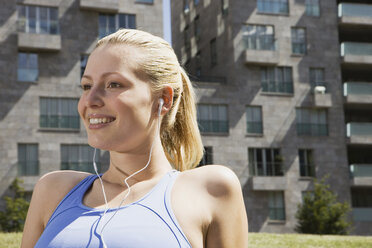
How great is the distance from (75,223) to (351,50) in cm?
4719

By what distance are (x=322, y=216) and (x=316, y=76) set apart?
538 inches

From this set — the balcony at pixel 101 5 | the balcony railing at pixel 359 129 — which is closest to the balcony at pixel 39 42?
the balcony at pixel 101 5

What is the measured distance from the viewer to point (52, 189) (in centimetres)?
269

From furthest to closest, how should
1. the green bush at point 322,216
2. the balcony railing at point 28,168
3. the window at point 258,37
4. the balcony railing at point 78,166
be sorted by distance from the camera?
the window at point 258,37
the balcony railing at point 78,166
the balcony railing at point 28,168
the green bush at point 322,216

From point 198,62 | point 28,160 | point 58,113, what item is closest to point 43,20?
point 58,113

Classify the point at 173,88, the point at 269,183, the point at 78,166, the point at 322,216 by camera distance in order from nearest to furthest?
the point at 173,88 → the point at 322,216 → the point at 78,166 → the point at 269,183

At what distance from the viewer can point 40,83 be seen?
Answer: 40000mm

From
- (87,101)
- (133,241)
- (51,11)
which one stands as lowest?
(133,241)

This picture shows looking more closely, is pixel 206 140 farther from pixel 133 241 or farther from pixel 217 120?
pixel 133 241

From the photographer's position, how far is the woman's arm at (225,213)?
8.13ft

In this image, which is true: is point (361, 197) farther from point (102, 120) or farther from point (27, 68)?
point (102, 120)

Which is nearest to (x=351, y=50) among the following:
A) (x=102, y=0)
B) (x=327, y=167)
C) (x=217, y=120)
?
(x=327, y=167)

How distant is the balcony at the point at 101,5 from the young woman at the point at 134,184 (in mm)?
39897

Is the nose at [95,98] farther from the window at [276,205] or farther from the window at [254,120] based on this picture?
the window at [254,120]
